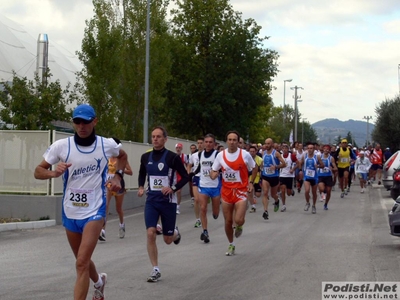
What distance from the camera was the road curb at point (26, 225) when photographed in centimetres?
1585

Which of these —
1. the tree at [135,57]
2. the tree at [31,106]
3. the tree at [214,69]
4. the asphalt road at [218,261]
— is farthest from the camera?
the tree at [214,69]

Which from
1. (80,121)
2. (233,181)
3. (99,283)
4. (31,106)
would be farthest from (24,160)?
(80,121)

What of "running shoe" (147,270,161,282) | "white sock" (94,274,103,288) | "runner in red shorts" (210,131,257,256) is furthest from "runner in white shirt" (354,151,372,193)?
"white sock" (94,274,103,288)

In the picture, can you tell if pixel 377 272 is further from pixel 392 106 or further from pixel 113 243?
pixel 392 106

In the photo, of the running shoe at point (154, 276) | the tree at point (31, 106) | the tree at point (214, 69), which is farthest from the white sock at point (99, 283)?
the tree at point (214, 69)

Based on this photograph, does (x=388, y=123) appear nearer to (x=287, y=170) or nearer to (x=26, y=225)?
(x=287, y=170)

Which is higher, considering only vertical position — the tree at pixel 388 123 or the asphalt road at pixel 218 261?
the tree at pixel 388 123

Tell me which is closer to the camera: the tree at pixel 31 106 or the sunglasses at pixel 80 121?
the sunglasses at pixel 80 121

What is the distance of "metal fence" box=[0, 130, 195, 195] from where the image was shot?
18.2 meters

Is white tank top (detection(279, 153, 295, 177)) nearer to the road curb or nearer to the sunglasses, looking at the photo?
the road curb

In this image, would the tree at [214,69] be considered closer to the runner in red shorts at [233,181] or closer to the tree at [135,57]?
the tree at [135,57]

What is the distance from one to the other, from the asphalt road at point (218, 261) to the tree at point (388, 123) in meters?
35.0

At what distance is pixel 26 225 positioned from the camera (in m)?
16.4

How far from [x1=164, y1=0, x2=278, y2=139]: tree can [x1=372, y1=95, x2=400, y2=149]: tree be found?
11.4 m
